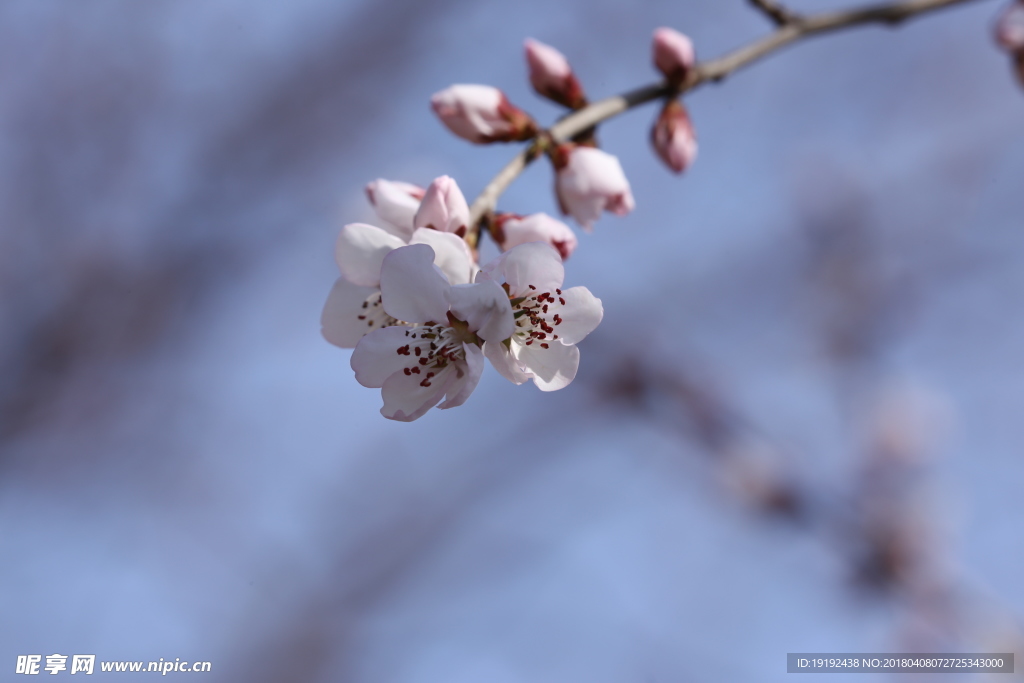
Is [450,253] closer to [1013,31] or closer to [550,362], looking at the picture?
[550,362]

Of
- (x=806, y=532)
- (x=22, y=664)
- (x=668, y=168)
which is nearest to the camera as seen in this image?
(x=668, y=168)

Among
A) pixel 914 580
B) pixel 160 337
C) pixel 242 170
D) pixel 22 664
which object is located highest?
pixel 242 170

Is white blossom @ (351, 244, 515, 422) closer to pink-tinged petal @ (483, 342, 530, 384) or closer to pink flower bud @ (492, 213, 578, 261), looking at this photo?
pink-tinged petal @ (483, 342, 530, 384)

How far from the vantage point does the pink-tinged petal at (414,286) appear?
87 centimetres

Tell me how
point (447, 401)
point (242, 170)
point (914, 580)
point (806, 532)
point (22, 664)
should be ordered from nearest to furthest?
point (447, 401)
point (22, 664)
point (806, 532)
point (914, 580)
point (242, 170)

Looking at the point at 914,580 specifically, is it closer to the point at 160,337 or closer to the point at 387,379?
the point at 387,379

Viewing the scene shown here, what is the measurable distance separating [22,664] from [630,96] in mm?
2821

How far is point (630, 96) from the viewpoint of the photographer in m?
1.31

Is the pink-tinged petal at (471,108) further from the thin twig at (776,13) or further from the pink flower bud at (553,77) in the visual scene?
the thin twig at (776,13)

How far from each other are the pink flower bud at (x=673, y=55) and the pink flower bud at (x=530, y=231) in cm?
53

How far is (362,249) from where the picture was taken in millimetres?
997

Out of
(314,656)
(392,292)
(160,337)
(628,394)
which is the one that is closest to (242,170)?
(160,337)

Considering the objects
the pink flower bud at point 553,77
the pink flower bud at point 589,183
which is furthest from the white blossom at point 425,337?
the pink flower bud at point 553,77

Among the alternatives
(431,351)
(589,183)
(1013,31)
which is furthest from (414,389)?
(1013,31)
